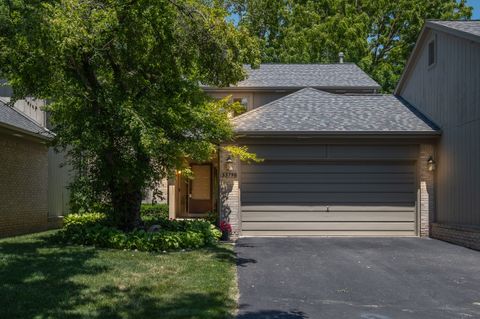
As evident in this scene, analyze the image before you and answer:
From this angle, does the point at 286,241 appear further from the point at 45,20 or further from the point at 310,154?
the point at 45,20

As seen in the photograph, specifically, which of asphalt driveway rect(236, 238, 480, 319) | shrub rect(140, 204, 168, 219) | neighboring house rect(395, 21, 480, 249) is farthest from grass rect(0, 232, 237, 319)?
shrub rect(140, 204, 168, 219)

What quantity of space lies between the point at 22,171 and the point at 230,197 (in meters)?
6.26

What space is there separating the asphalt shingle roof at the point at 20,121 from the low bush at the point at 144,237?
3685mm

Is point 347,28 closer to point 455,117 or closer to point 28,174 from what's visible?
point 455,117

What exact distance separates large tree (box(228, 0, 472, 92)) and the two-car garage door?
18.4 m

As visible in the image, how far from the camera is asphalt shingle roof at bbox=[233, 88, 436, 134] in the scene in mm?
16016

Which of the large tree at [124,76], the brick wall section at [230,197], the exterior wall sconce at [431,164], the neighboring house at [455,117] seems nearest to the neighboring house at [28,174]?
the large tree at [124,76]

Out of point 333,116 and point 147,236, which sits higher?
point 333,116

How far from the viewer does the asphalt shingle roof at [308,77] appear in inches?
958

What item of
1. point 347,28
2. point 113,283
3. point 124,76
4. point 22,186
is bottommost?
point 113,283

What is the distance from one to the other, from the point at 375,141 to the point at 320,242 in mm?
3447

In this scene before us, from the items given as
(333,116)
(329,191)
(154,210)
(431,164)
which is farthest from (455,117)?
(154,210)

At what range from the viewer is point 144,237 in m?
12.8

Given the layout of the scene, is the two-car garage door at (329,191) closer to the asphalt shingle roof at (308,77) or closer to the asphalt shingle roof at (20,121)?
the asphalt shingle roof at (20,121)
